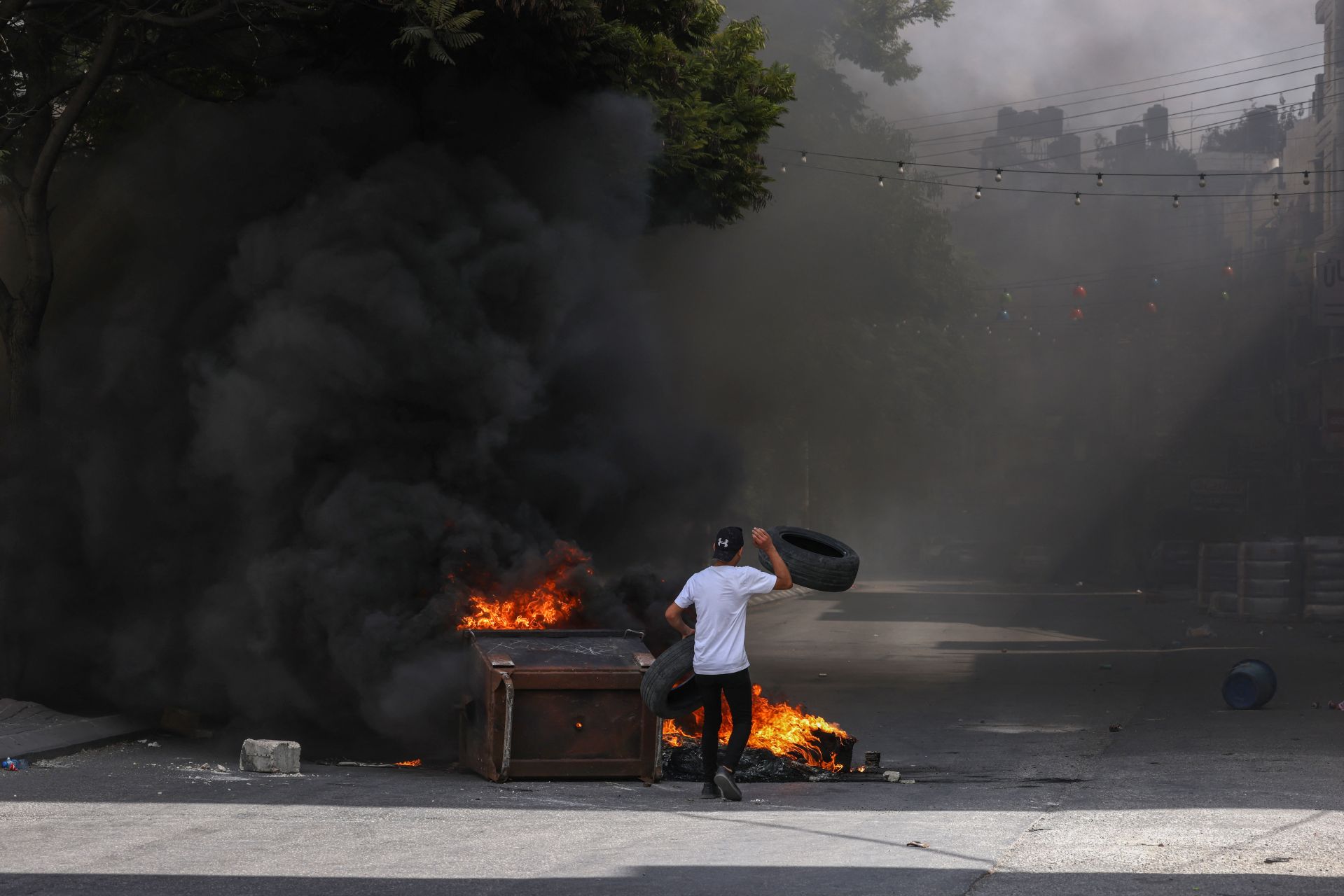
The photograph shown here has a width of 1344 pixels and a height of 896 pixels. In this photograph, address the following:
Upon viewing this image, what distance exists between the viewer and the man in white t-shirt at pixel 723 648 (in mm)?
8977

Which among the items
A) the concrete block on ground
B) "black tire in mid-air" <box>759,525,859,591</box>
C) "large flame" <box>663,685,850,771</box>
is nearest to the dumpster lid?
"large flame" <box>663,685,850,771</box>

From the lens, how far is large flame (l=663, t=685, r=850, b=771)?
1034 cm

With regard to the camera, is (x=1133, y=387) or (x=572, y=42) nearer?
(x=572, y=42)

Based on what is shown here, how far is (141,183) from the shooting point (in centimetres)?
1530

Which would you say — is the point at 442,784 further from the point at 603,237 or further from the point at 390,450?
the point at 603,237

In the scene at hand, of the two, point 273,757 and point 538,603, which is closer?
point 273,757

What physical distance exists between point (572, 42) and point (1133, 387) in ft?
156

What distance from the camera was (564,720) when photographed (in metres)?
9.66

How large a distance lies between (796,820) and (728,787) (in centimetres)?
91

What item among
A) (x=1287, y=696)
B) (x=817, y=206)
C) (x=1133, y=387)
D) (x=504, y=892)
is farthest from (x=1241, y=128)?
(x=504, y=892)

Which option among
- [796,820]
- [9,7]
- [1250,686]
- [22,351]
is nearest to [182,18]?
[9,7]

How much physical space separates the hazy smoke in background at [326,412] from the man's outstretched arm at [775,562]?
9.12 feet

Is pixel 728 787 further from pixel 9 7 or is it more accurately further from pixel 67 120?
pixel 9 7

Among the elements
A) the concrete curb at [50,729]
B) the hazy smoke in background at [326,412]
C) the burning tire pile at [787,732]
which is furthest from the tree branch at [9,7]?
the burning tire pile at [787,732]
